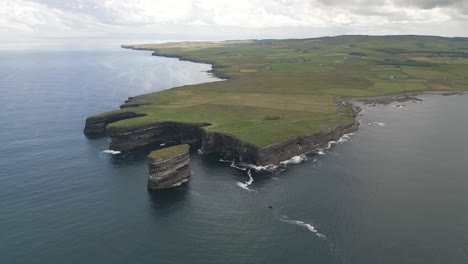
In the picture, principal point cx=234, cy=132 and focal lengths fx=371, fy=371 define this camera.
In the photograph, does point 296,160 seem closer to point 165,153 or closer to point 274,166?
point 274,166

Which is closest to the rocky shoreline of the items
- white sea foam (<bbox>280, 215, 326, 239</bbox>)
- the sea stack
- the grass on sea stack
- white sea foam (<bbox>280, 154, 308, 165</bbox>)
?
white sea foam (<bbox>280, 154, 308, 165</bbox>)

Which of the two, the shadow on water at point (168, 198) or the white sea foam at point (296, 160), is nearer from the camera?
the shadow on water at point (168, 198)

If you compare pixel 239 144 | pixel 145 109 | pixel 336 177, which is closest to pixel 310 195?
pixel 336 177

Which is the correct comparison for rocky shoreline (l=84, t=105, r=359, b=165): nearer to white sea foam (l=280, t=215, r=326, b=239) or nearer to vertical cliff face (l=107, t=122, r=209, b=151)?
vertical cliff face (l=107, t=122, r=209, b=151)

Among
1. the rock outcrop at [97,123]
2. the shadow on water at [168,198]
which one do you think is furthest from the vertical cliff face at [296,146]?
the rock outcrop at [97,123]

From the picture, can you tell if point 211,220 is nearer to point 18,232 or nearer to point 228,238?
point 228,238

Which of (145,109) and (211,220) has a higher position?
(145,109)

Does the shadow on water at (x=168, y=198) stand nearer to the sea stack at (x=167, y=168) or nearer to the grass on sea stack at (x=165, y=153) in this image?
the sea stack at (x=167, y=168)

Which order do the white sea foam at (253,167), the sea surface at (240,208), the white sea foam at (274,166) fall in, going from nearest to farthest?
the sea surface at (240,208)
the white sea foam at (253,167)
the white sea foam at (274,166)
